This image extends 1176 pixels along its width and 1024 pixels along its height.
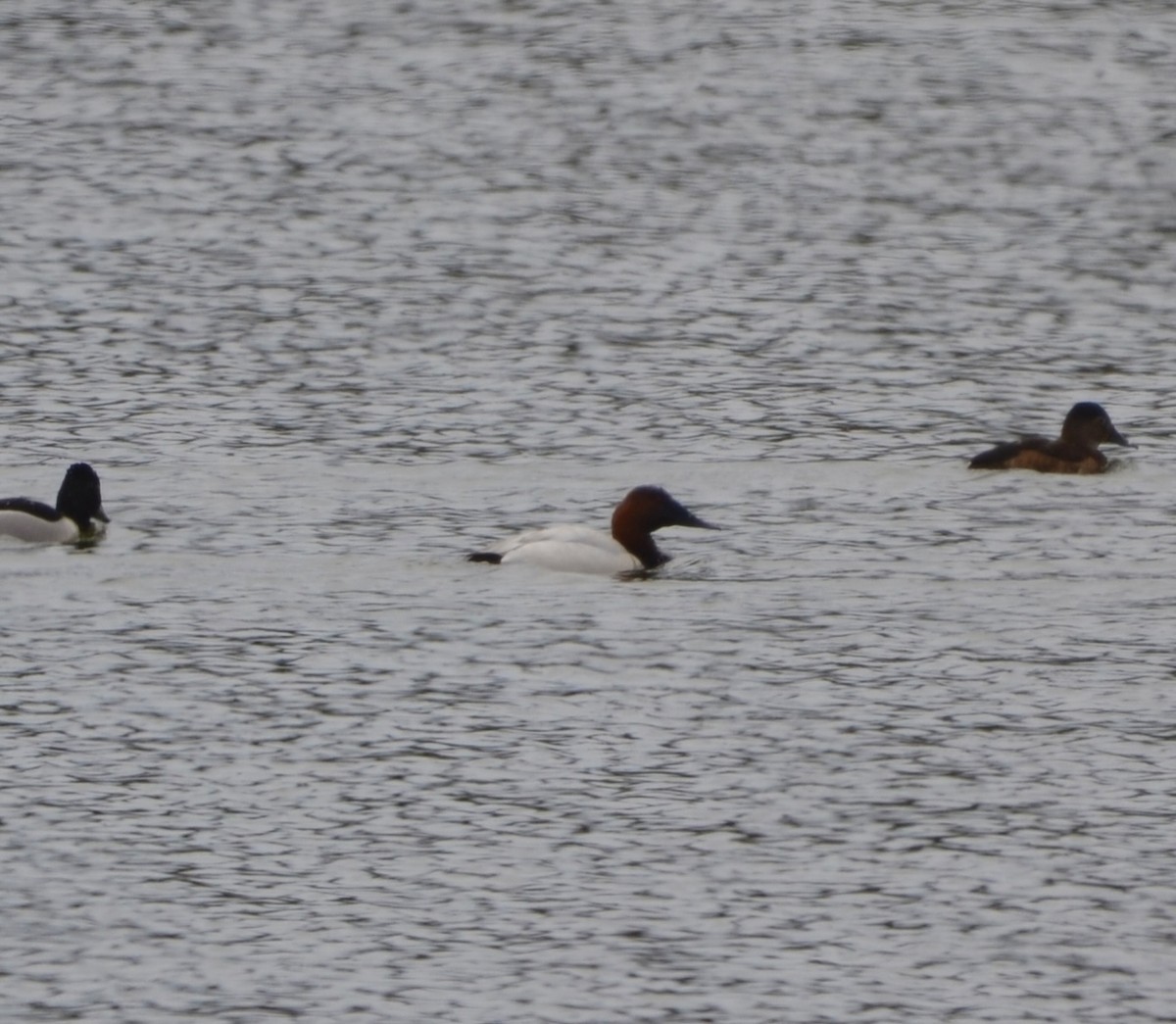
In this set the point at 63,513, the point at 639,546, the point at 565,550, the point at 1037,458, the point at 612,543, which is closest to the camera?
the point at 565,550

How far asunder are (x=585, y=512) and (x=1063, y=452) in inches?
102

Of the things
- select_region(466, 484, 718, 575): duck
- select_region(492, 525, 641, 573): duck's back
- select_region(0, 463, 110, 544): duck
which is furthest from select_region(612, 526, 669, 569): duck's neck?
select_region(0, 463, 110, 544): duck

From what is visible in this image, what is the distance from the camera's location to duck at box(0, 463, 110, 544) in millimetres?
13711

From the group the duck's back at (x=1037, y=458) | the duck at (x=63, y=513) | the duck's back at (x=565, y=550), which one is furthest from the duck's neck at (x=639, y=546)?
the duck at (x=63, y=513)

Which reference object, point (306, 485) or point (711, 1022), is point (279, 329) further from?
point (711, 1022)

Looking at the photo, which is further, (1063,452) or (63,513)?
(1063,452)

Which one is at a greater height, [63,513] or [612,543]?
[63,513]

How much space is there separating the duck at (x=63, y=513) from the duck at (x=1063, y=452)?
4.60m

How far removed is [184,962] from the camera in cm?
841

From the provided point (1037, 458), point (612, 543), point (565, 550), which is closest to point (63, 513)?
point (565, 550)

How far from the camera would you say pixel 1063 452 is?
14781 millimetres

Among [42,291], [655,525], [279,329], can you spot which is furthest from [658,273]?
[655,525]

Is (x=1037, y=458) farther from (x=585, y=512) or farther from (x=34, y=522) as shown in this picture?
(x=34, y=522)

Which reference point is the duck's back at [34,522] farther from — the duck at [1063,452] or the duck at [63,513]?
the duck at [1063,452]
